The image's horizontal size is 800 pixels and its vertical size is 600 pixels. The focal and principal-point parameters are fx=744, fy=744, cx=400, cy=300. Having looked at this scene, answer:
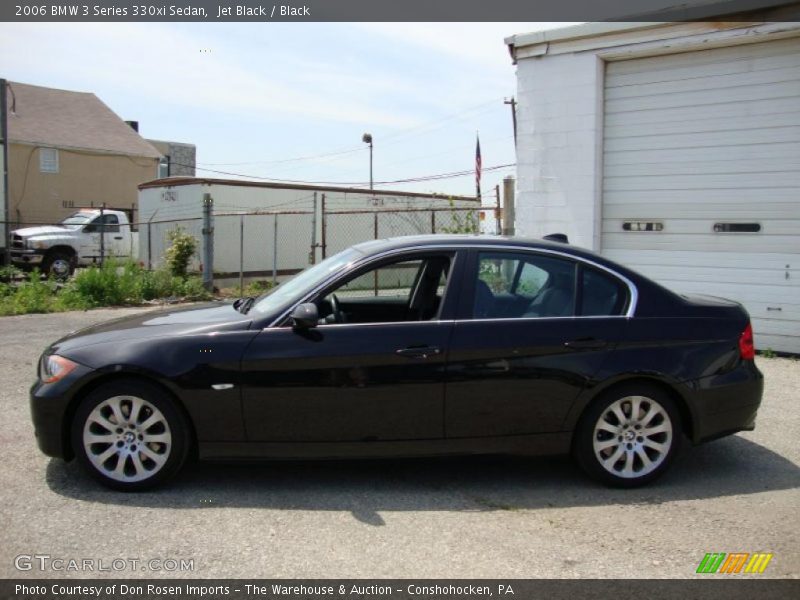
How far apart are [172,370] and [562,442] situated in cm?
246

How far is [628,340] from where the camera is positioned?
475cm

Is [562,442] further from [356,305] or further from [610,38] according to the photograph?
[610,38]

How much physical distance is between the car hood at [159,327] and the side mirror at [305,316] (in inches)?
12.8

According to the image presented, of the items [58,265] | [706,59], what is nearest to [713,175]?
[706,59]

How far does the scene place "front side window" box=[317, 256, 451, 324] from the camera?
4.84m

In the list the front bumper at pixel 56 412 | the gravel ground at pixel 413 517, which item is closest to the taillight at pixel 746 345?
the gravel ground at pixel 413 517

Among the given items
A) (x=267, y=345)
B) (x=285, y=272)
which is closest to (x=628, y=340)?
(x=267, y=345)

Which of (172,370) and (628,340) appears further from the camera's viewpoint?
(628,340)

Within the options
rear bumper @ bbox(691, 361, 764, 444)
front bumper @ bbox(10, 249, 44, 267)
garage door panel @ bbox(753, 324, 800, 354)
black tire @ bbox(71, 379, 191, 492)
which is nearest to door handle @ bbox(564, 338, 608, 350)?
rear bumper @ bbox(691, 361, 764, 444)

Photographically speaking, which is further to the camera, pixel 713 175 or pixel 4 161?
pixel 4 161

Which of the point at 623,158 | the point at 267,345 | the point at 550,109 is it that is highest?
the point at 550,109

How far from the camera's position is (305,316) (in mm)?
4445

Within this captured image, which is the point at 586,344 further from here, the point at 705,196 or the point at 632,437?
the point at 705,196

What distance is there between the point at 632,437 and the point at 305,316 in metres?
2.22
